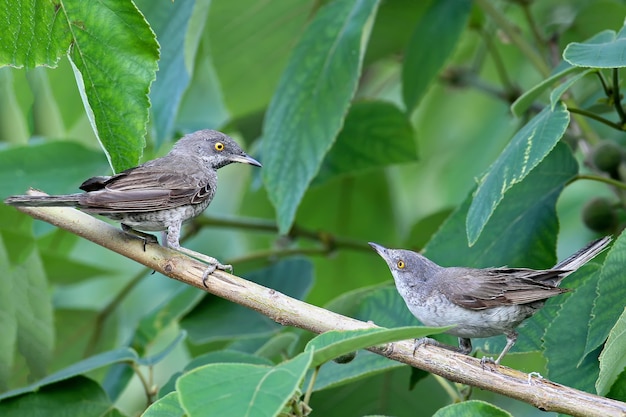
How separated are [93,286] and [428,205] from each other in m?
2.93

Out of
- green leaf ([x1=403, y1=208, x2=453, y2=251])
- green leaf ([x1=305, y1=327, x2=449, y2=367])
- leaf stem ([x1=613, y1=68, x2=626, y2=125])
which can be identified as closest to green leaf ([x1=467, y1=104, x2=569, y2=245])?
leaf stem ([x1=613, y1=68, x2=626, y2=125])

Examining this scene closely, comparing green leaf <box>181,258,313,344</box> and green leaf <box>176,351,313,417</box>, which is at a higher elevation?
green leaf <box>176,351,313,417</box>

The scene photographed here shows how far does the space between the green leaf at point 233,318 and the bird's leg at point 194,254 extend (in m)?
0.98

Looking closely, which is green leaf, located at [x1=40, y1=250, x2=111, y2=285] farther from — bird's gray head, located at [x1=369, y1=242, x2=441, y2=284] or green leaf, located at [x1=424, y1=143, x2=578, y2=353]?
green leaf, located at [x1=424, y1=143, x2=578, y2=353]

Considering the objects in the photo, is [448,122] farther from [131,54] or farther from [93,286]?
[131,54]

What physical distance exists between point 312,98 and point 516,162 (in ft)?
4.71

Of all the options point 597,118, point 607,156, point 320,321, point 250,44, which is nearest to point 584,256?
point 597,118

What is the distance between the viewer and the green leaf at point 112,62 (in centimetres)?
288

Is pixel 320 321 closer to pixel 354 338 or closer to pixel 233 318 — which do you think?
pixel 354 338

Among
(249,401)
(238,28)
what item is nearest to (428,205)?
(238,28)

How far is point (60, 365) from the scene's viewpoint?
5.42m

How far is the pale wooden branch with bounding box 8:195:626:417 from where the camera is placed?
2.56 m

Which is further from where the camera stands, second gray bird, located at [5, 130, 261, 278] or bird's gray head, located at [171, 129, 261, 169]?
bird's gray head, located at [171, 129, 261, 169]

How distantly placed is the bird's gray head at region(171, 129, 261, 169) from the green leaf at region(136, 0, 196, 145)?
13cm
